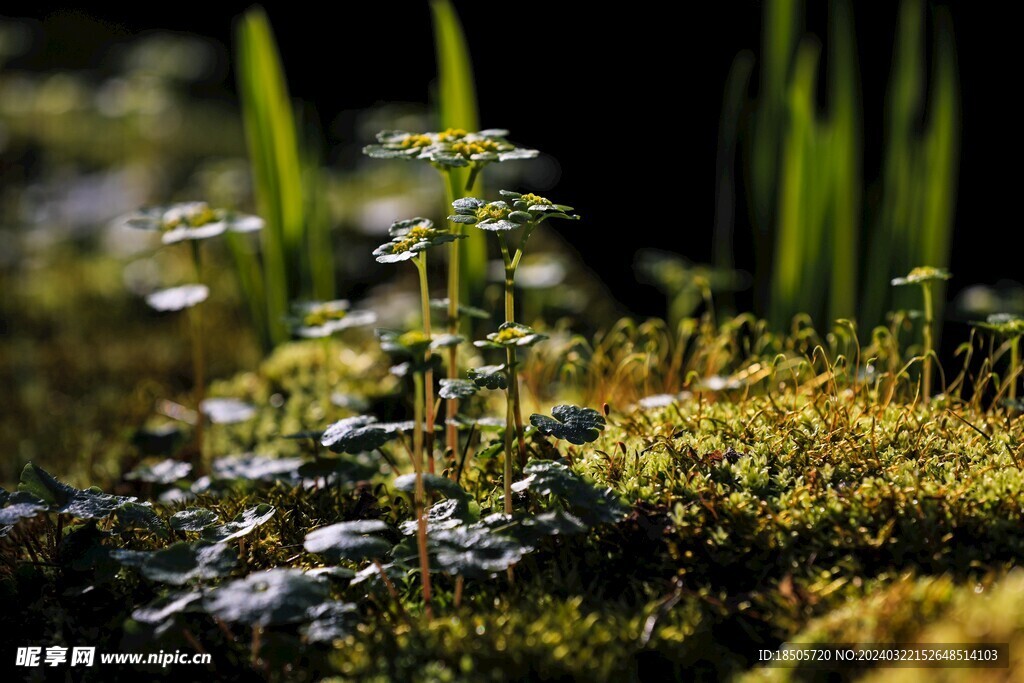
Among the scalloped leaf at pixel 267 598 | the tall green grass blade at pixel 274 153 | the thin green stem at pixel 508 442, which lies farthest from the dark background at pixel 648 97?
the scalloped leaf at pixel 267 598

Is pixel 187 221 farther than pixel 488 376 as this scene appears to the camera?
Yes

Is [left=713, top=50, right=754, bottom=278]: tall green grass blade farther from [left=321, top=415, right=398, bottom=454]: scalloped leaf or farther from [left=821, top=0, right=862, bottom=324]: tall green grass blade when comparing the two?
[left=321, top=415, right=398, bottom=454]: scalloped leaf

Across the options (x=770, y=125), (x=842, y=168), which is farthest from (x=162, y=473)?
(x=770, y=125)

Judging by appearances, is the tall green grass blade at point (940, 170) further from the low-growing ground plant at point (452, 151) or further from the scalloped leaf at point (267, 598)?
the scalloped leaf at point (267, 598)

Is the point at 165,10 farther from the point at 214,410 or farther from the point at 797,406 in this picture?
the point at 797,406

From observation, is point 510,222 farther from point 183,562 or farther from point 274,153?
point 274,153

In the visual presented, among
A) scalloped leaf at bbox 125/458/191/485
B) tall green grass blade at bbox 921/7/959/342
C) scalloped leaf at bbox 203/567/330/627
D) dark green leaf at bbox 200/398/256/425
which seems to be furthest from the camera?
tall green grass blade at bbox 921/7/959/342

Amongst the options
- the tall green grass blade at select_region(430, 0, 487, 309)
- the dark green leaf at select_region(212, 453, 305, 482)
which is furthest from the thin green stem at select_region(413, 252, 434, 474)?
the tall green grass blade at select_region(430, 0, 487, 309)
